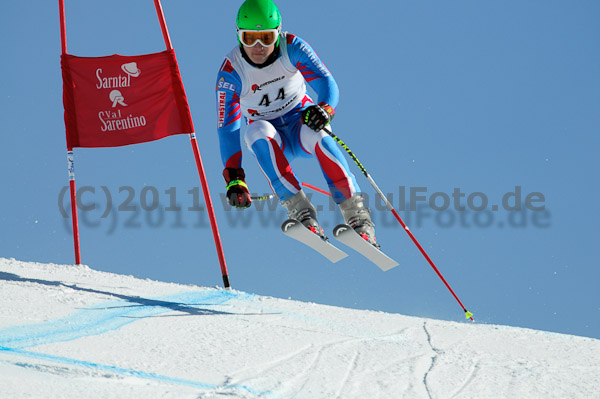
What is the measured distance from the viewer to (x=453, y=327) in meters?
5.93

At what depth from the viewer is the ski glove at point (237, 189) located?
18.3 ft

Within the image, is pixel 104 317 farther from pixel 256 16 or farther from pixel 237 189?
pixel 256 16

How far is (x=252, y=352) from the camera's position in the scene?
15.0 ft

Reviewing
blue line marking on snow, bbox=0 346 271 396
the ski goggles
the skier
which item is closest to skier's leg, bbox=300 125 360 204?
the skier

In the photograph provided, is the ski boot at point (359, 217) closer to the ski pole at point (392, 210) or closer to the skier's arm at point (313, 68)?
the ski pole at point (392, 210)

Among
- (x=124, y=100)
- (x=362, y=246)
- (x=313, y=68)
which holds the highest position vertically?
(x=313, y=68)

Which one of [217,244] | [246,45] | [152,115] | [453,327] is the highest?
[246,45]

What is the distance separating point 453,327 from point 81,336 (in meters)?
3.31

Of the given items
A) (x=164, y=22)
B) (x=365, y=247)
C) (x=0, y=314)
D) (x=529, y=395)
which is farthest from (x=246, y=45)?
(x=529, y=395)

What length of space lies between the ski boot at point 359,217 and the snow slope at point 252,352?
857 millimetres

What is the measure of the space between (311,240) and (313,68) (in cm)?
149

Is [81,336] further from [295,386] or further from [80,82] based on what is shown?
[80,82]

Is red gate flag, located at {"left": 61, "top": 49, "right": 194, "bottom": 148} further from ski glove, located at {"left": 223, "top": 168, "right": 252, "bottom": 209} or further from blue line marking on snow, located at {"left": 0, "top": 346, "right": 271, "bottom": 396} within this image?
blue line marking on snow, located at {"left": 0, "top": 346, "right": 271, "bottom": 396}

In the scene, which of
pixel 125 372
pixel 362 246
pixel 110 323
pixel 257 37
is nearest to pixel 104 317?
pixel 110 323
